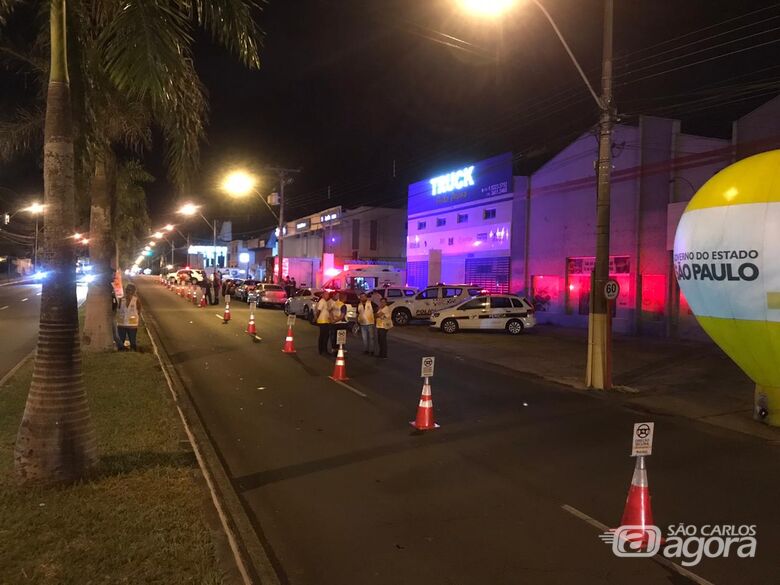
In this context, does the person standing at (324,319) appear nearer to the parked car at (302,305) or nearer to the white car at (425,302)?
the parked car at (302,305)

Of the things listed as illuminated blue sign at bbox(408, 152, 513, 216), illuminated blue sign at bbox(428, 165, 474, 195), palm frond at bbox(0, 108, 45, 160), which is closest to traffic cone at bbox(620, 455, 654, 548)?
palm frond at bbox(0, 108, 45, 160)

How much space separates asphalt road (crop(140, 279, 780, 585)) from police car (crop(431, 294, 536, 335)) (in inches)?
423

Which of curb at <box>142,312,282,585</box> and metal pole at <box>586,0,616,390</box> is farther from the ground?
metal pole at <box>586,0,616,390</box>

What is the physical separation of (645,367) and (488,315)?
A: 8603 millimetres

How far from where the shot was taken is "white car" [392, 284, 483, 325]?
26.4 m

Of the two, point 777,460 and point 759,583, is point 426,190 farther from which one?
point 759,583

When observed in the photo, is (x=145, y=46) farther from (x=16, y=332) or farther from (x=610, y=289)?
(x=16, y=332)

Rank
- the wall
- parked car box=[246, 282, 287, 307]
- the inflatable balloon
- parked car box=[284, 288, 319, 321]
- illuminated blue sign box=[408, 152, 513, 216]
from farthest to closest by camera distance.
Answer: parked car box=[246, 282, 287, 307] → illuminated blue sign box=[408, 152, 513, 216] → parked car box=[284, 288, 319, 321] → the wall → the inflatable balloon

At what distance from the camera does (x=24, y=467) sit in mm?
5527

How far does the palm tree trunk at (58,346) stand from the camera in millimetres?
5574

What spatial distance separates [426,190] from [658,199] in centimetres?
1718

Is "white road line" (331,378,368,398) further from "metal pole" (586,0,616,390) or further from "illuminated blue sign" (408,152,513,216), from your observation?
"illuminated blue sign" (408,152,513,216)

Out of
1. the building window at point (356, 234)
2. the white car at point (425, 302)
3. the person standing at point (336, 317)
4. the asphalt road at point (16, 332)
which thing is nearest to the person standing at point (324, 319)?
the person standing at point (336, 317)

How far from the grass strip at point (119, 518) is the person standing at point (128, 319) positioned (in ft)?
20.1
